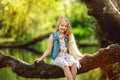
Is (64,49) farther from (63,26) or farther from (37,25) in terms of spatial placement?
(37,25)

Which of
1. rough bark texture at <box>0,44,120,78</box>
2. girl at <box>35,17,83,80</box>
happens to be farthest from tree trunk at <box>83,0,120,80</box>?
girl at <box>35,17,83,80</box>

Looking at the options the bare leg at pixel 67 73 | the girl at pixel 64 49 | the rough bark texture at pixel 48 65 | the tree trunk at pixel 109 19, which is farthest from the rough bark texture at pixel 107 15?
the bare leg at pixel 67 73

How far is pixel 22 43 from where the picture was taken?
26.5 m

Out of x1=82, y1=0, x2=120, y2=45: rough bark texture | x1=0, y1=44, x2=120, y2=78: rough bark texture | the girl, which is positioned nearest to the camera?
the girl

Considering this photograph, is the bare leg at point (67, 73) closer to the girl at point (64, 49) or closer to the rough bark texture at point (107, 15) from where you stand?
the girl at point (64, 49)

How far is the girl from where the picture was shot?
25.9 feet

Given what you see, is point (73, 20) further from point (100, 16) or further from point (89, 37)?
point (100, 16)

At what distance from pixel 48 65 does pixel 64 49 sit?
0.67 m

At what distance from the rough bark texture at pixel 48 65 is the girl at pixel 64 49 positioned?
45 cm

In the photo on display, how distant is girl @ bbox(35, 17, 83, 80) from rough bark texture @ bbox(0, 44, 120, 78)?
0.45m

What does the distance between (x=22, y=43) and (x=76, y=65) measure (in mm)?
18774

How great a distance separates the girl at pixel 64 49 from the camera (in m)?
7.90

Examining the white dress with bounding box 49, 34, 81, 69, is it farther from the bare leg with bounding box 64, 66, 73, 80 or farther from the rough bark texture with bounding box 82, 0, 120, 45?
the rough bark texture with bounding box 82, 0, 120, 45

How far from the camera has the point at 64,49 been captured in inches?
318
